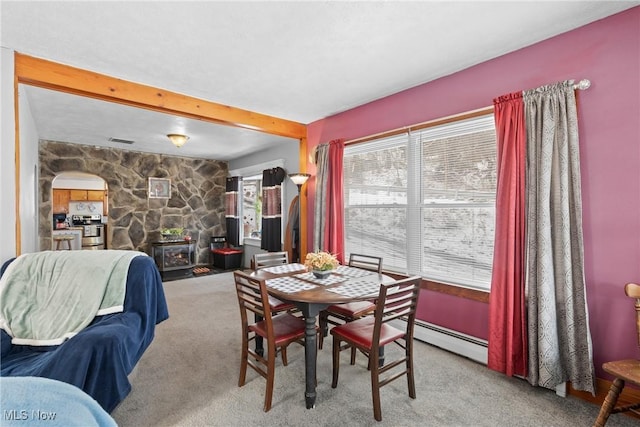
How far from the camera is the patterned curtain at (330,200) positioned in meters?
3.75

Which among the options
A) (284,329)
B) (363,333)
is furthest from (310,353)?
(363,333)

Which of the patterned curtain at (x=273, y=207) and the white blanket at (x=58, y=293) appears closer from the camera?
the white blanket at (x=58, y=293)

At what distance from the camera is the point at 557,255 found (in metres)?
2.07

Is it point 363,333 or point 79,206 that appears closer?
point 363,333

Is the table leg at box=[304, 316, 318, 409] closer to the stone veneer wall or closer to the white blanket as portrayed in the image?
the white blanket

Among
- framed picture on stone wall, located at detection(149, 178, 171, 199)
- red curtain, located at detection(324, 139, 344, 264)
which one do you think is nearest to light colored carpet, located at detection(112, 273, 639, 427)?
red curtain, located at detection(324, 139, 344, 264)

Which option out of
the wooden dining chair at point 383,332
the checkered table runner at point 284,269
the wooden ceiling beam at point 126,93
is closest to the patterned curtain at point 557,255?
the wooden dining chair at point 383,332

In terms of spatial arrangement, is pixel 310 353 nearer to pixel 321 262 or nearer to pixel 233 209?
pixel 321 262

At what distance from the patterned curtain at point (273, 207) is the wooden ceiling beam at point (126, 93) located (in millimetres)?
1592

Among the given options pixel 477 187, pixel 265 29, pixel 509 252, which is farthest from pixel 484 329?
pixel 265 29

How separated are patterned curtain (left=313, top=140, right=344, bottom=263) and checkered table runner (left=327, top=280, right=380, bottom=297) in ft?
4.54

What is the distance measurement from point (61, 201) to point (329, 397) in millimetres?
9968

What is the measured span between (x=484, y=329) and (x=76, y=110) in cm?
507

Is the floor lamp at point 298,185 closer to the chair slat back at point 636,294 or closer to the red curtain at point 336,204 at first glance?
the red curtain at point 336,204
